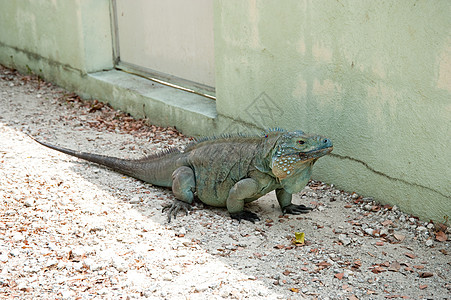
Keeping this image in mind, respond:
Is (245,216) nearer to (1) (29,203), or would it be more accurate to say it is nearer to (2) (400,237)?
(2) (400,237)

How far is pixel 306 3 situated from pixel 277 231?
2.35 meters

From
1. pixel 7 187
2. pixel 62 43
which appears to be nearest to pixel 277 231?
pixel 7 187

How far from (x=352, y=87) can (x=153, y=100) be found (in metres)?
3.33

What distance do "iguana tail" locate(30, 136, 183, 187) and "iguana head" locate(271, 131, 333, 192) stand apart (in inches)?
48.6

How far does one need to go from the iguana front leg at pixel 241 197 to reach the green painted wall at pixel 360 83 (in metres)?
1.17

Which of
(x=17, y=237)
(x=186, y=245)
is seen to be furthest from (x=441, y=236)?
(x=17, y=237)

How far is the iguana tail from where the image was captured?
20.2 feet

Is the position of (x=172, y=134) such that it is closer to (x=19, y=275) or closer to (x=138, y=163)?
(x=138, y=163)

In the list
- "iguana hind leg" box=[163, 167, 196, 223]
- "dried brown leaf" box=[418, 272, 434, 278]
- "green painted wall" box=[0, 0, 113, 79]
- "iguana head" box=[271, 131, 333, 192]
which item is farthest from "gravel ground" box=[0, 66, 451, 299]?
"green painted wall" box=[0, 0, 113, 79]

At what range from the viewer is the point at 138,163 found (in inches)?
254

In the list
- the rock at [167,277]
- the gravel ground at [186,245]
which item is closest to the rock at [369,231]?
the gravel ground at [186,245]

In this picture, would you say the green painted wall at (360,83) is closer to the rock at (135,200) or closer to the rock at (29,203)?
the rock at (135,200)

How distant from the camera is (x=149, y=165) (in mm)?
6320

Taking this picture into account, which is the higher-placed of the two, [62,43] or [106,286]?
[62,43]
